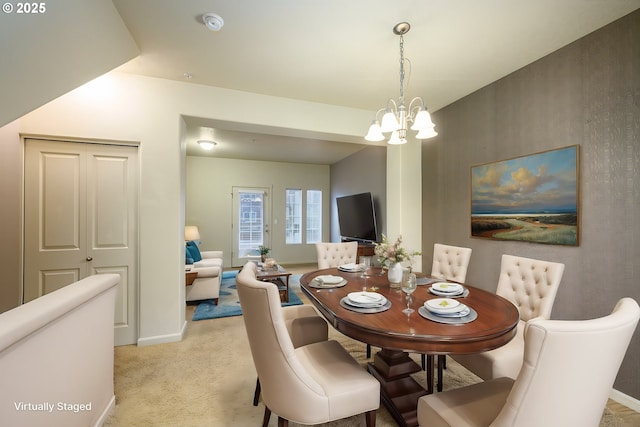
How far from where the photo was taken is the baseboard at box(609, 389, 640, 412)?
1.80 meters

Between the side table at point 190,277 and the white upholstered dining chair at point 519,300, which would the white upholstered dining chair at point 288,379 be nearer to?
the white upholstered dining chair at point 519,300

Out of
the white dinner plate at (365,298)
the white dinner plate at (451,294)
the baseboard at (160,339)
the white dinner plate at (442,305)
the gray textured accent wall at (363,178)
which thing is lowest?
the baseboard at (160,339)

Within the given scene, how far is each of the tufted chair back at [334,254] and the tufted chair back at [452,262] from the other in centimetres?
92

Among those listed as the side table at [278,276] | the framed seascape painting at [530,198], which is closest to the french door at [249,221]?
the side table at [278,276]

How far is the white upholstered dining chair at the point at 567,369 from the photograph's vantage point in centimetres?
79

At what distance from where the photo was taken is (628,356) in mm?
1861

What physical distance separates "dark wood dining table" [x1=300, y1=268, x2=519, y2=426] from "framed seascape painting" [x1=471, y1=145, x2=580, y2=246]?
114 centimetres

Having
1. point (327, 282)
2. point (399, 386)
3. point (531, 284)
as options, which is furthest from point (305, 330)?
point (531, 284)

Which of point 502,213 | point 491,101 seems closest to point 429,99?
point 491,101

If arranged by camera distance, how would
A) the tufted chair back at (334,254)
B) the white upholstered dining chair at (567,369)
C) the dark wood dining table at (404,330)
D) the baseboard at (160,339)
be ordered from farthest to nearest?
the tufted chair back at (334,254)
the baseboard at (160,339)
the dark wood dining table at (404,330)
the white upholstered dining chair at (567,369)

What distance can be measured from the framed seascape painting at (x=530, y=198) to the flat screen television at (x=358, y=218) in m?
1.97

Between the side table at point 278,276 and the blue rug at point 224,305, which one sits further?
the side table at point 278,276

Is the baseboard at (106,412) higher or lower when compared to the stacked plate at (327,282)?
lower

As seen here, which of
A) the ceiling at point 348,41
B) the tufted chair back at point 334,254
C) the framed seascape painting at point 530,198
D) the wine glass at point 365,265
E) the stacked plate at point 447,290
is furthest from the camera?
the tufted chair back at point 334,254
